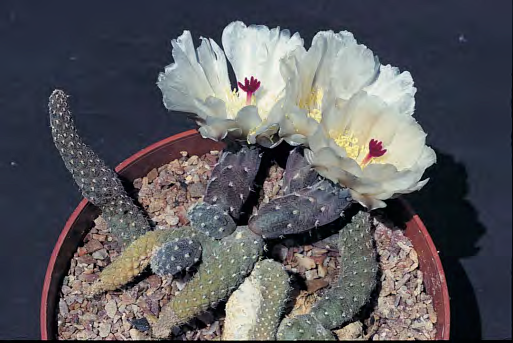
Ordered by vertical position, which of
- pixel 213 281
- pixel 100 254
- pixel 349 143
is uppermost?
pixel 349 143

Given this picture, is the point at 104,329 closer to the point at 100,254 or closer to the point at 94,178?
the point at 100,254

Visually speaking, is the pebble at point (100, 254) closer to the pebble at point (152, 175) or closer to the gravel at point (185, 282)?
the gravel at point (185, 282)

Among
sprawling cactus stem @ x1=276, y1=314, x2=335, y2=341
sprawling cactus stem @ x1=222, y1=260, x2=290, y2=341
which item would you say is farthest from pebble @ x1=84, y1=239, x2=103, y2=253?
sprawling cactus stem @ x1=276, y1=314, x2=335, y2=341

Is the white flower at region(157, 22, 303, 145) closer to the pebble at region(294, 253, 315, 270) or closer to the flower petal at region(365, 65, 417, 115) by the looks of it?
the flower petal at region(365, 65, 417, 115)

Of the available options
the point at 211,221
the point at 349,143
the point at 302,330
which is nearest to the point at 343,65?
the point at 349,143

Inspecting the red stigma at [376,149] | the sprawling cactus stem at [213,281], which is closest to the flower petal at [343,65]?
the red stigma at [376,149]
